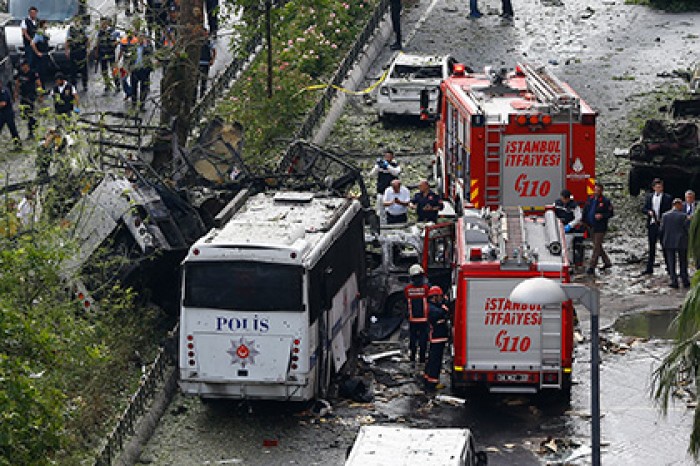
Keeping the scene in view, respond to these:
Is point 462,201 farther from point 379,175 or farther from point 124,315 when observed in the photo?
point 124,315

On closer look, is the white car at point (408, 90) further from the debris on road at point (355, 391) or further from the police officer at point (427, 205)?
the debris on road at point (355, 391)

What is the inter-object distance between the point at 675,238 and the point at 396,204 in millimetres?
5022

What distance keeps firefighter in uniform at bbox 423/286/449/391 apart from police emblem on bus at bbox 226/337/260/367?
2.82m

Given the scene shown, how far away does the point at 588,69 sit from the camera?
40.5m

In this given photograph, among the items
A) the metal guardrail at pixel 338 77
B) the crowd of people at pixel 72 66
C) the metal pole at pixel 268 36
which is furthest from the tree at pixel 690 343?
the metal pole at pixel 268 36

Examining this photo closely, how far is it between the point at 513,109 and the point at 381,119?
910cm

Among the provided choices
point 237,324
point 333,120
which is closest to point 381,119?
point 333,120

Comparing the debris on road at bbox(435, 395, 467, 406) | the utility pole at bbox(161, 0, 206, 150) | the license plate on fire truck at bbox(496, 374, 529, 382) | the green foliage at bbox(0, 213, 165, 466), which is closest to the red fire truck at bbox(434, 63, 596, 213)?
the utility pole at bbox(161, 0, 206, 150)

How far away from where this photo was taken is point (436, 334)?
22766 mm

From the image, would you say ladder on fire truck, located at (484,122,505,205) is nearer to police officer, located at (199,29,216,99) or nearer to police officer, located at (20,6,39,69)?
police officer, located at (199,29,216,99)

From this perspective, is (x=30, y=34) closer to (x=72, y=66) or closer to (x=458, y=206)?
(x=72, y=66)

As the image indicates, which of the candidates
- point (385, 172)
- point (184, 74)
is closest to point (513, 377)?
point (385, 172)

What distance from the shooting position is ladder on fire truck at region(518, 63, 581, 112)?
2742 cm

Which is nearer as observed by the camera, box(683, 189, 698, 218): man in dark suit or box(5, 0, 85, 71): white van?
box(683, 189, 698, 218): man in dark suit
